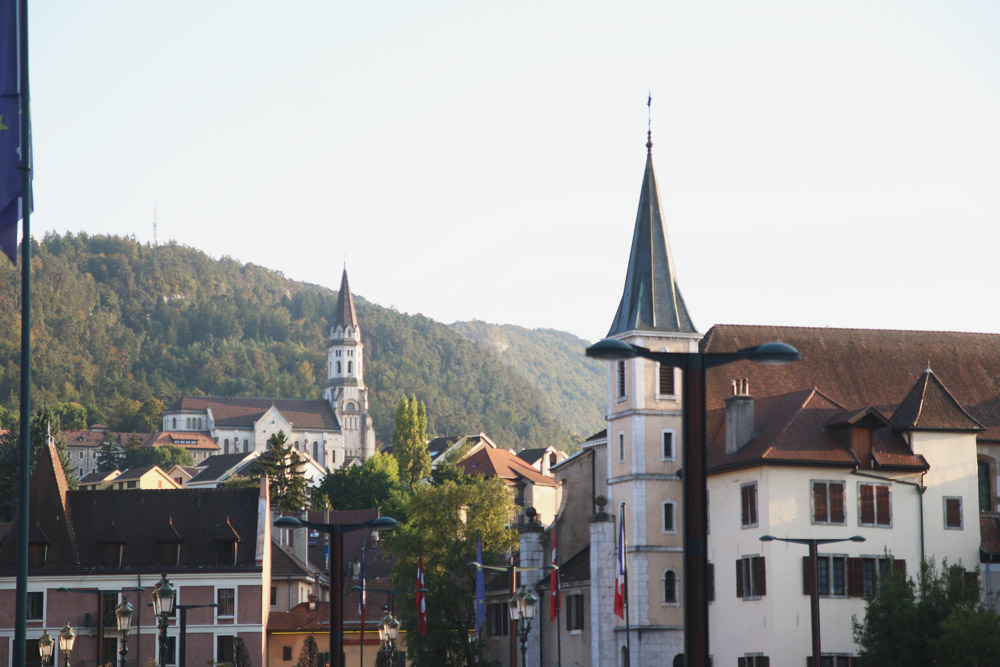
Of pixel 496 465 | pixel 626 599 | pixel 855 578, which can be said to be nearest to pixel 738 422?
pixel 855 578

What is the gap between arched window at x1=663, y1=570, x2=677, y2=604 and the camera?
230 ft

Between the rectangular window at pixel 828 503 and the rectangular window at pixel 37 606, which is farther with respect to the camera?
the rectangular window at pixel 37 606

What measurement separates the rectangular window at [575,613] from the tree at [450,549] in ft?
17.5

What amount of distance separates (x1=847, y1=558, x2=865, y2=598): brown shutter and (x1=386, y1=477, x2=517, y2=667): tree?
21545mm

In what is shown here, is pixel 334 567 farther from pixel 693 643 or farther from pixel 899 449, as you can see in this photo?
pixel 899 449

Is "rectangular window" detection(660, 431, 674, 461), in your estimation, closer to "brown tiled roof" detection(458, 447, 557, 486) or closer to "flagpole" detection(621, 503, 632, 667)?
"flagpole" detection(621, 503, 632, 667)

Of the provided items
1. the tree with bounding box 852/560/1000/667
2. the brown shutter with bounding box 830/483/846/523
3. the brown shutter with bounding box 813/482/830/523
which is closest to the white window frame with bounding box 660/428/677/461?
the brown shutter with bounding box 813/482/830/523

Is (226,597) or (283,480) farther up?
(283,480)

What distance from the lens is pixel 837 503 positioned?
64.0 m

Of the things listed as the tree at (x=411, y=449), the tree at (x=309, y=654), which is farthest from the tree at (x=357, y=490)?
the tree at (x=309, y=654)

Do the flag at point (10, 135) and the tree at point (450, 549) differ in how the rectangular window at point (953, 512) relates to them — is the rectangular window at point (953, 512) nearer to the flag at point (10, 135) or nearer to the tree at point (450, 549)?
the tree at point (450, 549)

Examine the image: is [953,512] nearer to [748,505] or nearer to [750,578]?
[748,505]

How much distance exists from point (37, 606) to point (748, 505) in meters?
40.6

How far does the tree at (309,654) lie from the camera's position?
8150cm
